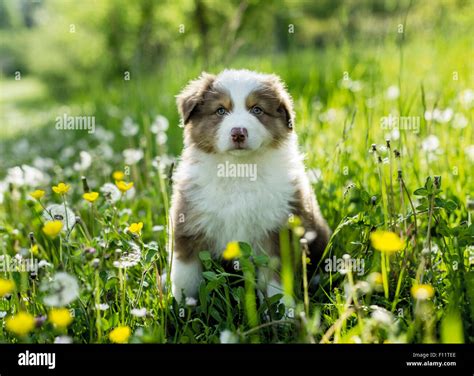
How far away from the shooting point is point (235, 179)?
329cm

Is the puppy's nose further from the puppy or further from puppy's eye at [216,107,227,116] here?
puppy's eye at [216,107,227,116]

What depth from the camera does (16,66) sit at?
1039 inches

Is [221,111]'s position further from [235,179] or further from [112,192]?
A: [112,192]

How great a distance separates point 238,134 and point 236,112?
26 cm

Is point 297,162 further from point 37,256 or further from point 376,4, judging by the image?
point 376,4

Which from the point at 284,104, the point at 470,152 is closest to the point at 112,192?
the point at 284,104

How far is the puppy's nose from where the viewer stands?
3.04 m

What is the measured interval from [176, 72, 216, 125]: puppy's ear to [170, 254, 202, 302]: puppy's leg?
78 centimetres

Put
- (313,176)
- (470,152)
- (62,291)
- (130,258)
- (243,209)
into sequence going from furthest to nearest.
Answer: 1. (470,152)
2. (313,176)
3. (243,209)
4. (130,258)
5. (62,291)

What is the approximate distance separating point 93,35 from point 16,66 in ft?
36.5

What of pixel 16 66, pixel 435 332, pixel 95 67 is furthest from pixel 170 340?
pixel 16 66

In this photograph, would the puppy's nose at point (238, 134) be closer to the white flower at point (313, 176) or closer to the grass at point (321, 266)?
the grass at point (321, 266)

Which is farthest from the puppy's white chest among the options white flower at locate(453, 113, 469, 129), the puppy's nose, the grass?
white flower at locate(453, 113, 469, 129)

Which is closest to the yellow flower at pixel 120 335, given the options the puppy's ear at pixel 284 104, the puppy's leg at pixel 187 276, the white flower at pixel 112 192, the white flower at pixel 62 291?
the white flower at pixel 62 291
